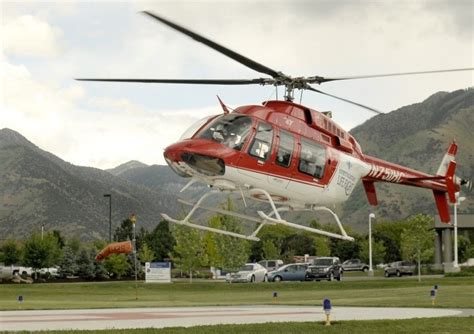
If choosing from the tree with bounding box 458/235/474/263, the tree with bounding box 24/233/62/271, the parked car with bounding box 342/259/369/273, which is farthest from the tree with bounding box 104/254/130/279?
the tree with bounding box 458/235/474/263

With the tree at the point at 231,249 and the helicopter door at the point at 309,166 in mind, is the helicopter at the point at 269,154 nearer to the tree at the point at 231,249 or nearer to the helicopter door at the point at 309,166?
the helicopter door at the point at 309,166

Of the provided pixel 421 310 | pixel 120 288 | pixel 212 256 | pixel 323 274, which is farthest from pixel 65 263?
pixel 421 310

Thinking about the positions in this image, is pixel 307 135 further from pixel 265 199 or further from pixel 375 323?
pixel 375 323

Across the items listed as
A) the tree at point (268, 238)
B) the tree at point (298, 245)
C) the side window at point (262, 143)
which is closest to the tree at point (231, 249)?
the tree at point (268, 238)

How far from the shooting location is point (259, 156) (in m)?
22.5

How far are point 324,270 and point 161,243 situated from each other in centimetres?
5525

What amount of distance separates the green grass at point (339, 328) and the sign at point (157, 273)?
39.4 m

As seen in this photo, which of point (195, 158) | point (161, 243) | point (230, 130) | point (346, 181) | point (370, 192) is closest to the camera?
point (195, 158)

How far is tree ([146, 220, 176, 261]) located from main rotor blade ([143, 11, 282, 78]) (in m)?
91.4

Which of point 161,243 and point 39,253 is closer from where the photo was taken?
point 39,253

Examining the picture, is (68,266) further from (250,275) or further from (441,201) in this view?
(441,201)

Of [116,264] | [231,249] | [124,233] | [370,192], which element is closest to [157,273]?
[231,249]

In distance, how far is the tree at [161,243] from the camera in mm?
113562

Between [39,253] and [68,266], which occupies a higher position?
[39,253]
